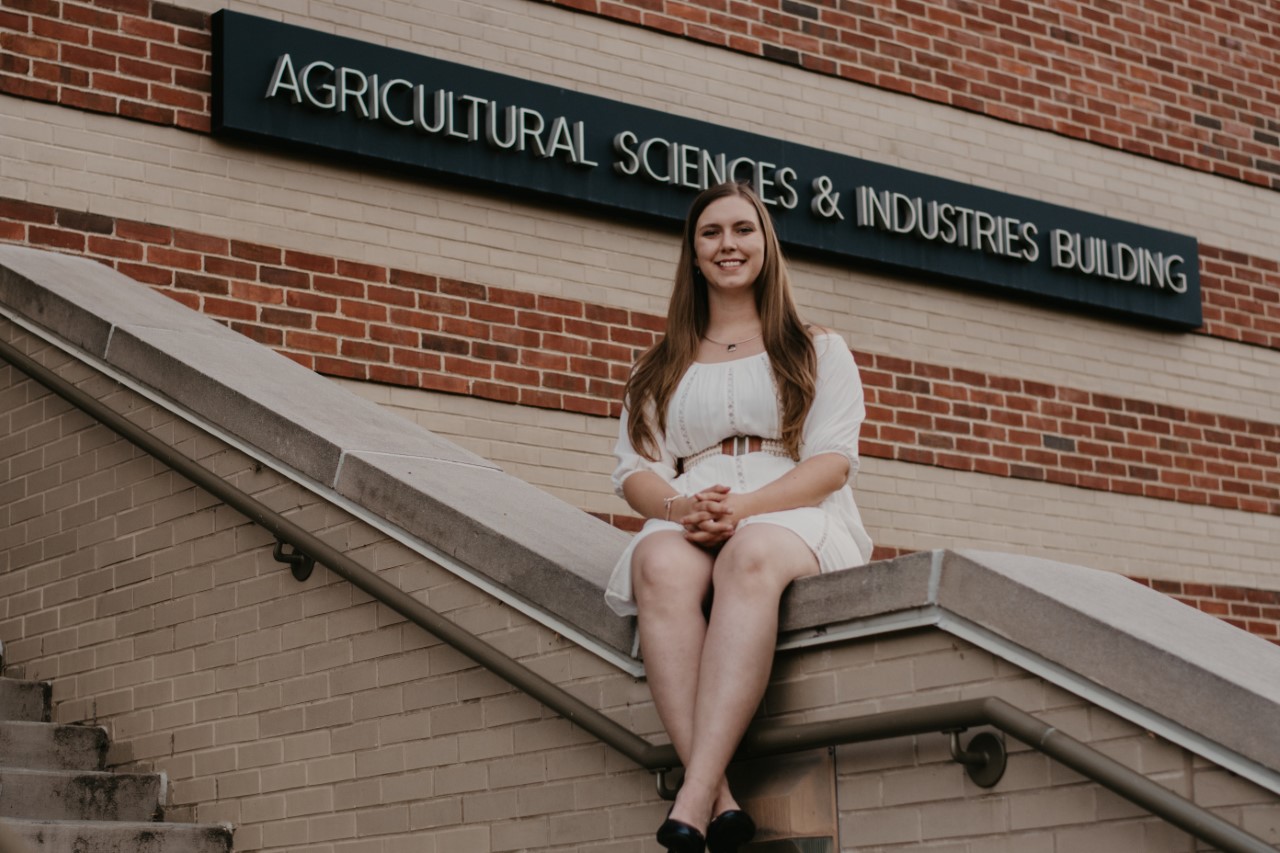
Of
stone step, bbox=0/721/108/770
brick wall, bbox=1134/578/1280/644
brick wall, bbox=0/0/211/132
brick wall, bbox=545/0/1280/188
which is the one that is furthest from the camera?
brick wall, bbox=1134/578/1280/644

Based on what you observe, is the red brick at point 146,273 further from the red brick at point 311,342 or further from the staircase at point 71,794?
the staircase at point 71,794

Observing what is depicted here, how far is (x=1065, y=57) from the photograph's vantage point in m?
9.41

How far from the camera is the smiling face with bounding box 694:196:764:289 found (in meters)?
4.18

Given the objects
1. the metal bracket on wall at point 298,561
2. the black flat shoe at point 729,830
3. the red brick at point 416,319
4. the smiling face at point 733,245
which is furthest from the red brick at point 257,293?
the black flat shoe at point 729,830

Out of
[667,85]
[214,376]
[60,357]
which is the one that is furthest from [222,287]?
[667,85]

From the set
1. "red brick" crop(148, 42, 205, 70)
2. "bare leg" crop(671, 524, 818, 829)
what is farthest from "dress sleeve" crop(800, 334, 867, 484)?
"red brick" crop(148, 42, 205, 70)

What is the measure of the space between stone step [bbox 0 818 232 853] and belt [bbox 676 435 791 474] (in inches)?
68.7

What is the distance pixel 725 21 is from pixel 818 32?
0.56 meters

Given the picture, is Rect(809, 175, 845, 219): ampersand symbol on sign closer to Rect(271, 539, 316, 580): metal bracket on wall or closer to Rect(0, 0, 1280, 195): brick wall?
Rect(0, 0, 1280, 195): brick wall

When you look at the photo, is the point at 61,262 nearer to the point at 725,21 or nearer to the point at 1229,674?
the point at 725,21

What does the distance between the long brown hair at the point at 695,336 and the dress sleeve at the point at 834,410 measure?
3 cm

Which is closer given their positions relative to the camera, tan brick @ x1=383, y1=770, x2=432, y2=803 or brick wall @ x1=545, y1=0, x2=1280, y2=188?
tan brick @ x1=383, y1=770, x2=432, y2=803

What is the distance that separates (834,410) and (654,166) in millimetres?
4037

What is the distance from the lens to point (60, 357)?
5629 millimetres
